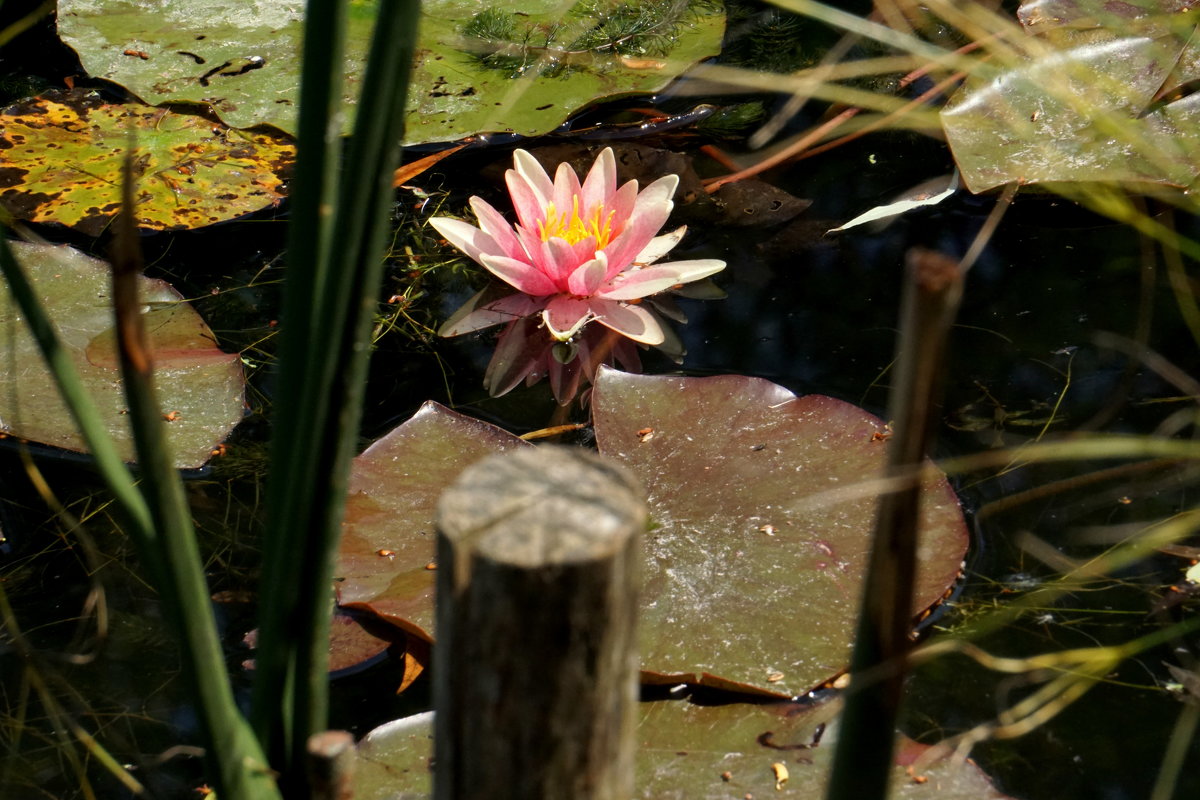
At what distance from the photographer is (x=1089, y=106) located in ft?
6.27

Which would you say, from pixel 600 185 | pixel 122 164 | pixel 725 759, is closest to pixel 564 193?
pixel 600 185

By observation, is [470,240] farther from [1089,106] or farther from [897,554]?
[897,554]

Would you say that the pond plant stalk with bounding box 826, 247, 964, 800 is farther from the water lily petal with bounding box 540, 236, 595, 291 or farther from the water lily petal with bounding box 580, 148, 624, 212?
the water lily petal with bounding box 580, 148, 624, 212

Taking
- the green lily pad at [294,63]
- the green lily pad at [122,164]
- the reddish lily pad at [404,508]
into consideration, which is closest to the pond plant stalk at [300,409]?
the reddish lily pad at [404,508]

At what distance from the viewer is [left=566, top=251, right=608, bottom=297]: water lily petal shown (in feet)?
5.85

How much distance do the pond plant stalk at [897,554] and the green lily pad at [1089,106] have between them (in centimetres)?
167

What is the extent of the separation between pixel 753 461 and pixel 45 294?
130 cm

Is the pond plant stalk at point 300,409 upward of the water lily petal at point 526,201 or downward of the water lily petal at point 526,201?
upward

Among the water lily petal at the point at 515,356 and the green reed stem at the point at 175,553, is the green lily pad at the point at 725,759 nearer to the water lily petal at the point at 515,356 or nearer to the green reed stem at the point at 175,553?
the green reed stem at the point at 175,553

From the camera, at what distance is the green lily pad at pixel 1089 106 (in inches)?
78.1

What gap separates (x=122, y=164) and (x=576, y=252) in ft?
3.19

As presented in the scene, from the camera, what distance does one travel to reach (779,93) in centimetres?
251

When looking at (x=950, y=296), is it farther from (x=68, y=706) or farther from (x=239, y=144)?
(x=239, y=144)

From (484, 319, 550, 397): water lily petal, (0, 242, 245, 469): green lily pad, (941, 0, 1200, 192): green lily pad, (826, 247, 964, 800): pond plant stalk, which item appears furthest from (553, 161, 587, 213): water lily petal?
(826, 247, 964, 800): pond plant stalk
